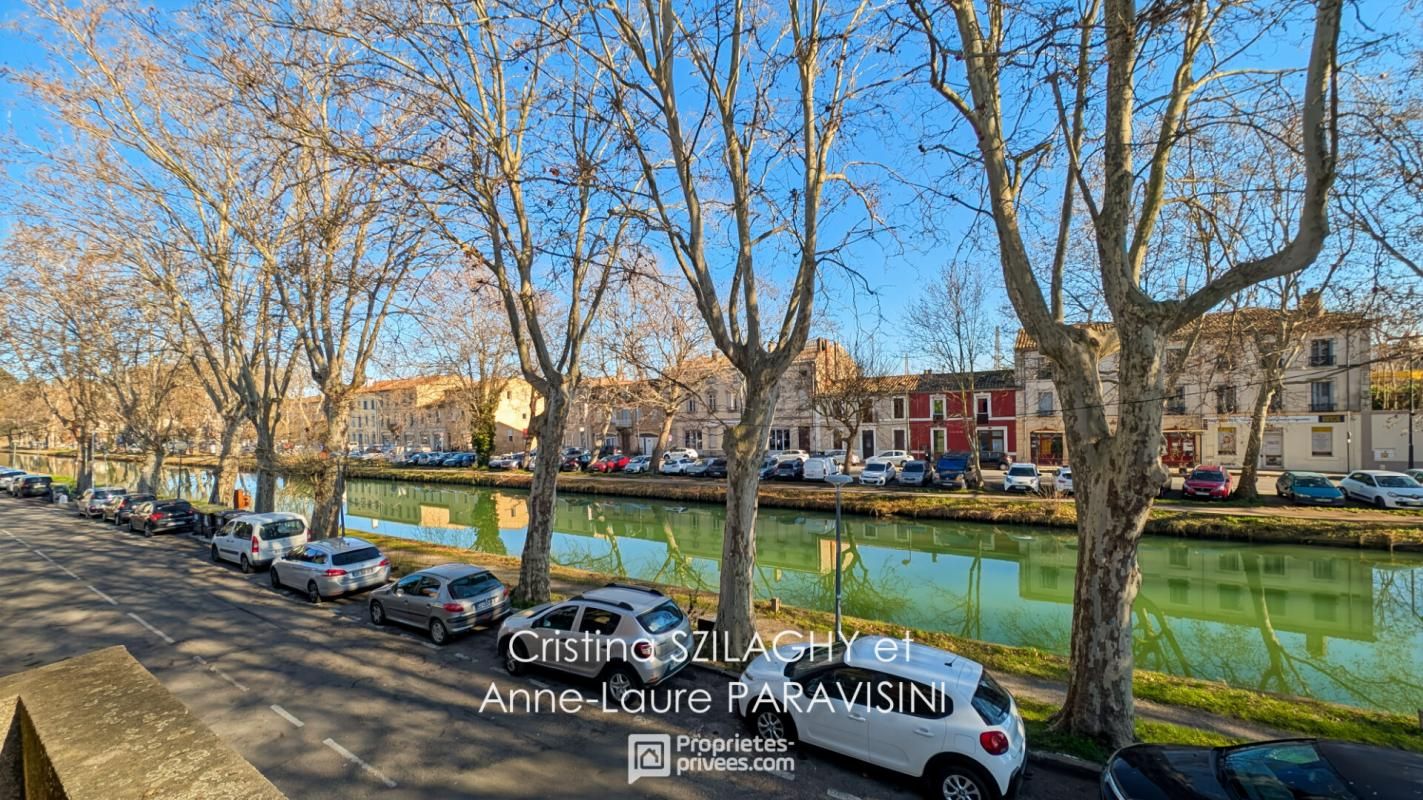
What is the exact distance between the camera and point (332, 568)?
38.2 feet

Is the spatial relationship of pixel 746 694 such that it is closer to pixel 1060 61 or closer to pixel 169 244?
pixel 1060 61

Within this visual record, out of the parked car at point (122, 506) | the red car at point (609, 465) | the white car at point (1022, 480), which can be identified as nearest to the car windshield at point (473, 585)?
the parked car at point (122, 506)

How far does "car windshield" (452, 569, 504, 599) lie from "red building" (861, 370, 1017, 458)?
105 feet

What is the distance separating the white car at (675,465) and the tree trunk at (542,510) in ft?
84.1

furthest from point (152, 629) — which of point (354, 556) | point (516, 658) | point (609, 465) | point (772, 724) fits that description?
Result: point (609, 465)

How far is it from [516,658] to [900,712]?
17.7ft

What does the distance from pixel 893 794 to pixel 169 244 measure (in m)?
22.5

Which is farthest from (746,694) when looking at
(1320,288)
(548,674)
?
(1320,288)

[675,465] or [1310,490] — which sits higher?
[1310,490]

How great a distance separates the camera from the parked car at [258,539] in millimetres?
14336

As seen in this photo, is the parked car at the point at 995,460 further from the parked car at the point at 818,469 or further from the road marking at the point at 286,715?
the road marking at the point at 286,715

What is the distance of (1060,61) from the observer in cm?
573

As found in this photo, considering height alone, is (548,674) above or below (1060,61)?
below

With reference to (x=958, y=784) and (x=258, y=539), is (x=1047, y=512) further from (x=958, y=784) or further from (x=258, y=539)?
(x=258, y=539)
